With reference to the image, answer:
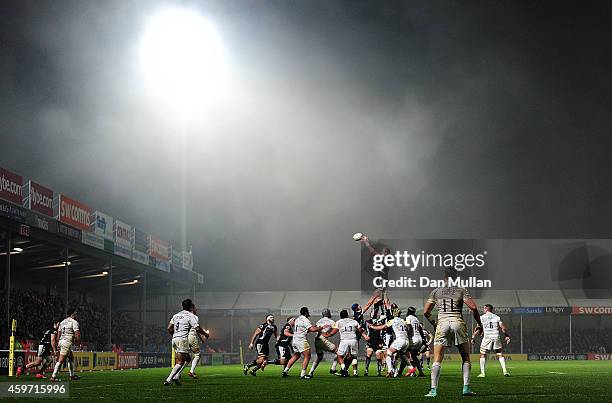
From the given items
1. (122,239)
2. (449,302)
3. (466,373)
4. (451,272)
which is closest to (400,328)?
(466,373)

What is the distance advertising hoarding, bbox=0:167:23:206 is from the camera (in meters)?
40.3

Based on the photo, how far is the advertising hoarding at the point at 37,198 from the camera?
4334 cm

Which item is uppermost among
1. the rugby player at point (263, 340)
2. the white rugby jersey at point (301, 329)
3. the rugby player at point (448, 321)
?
the rugby player at point (448, 321)

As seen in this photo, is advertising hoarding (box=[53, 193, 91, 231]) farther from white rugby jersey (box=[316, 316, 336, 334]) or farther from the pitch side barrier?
white rugby jersey (box=[316, 316, 336, 334])

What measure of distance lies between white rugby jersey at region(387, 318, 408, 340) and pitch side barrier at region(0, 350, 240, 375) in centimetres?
1749

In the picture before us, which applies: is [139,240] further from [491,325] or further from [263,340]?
[491,325]

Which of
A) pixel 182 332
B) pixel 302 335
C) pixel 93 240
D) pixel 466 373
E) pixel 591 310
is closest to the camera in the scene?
pixel 466 373

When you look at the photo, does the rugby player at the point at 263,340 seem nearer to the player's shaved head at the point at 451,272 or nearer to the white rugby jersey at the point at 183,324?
the white rugby jersey at the point at 183,324

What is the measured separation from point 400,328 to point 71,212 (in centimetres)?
2762

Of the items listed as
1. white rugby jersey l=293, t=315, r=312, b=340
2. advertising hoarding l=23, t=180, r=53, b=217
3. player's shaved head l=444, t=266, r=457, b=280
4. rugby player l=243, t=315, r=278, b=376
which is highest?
advertising hoarding l=23, t=180, r=53, b=217

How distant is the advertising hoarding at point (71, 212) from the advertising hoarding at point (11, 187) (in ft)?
15.6

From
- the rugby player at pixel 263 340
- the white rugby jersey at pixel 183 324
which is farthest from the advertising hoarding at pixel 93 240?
the white rugby jersey at pixel 183 324

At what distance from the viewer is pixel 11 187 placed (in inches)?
1625

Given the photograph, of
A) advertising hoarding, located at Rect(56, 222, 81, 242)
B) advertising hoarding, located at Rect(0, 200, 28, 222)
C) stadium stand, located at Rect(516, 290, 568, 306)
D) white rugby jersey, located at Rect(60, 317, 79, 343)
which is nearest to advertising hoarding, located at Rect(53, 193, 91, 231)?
advertising hoarding, located at Rect(56, 222, 81, 242)
